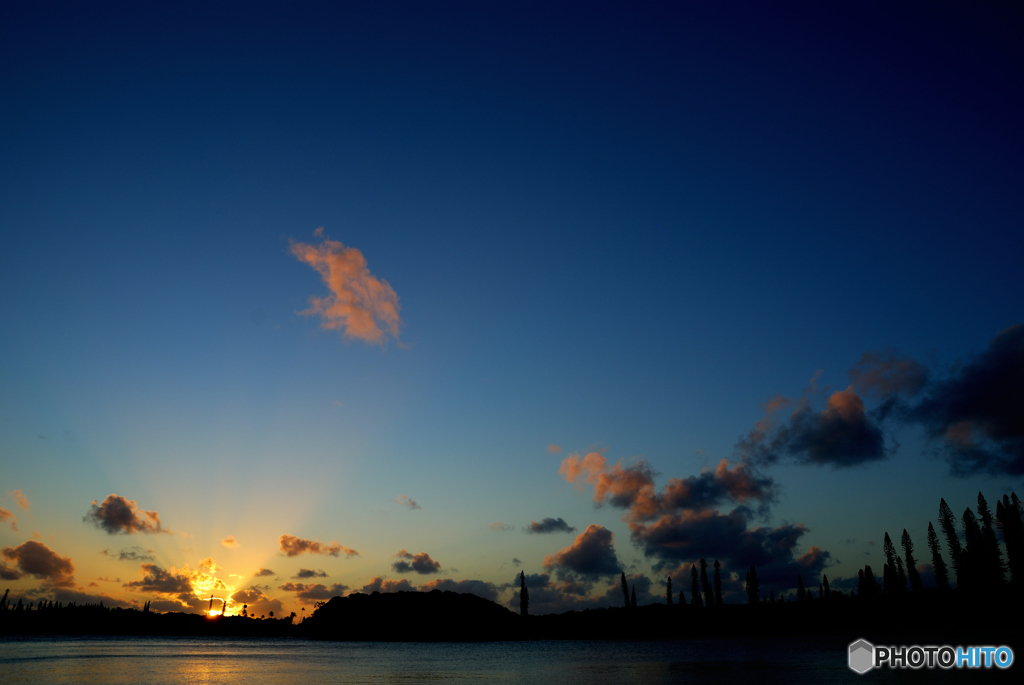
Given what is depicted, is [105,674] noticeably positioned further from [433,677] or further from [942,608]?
[942,608]

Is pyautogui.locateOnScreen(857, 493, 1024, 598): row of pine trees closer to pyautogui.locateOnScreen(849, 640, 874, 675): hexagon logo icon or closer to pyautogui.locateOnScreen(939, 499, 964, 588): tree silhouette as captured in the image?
pyautogui.locateOnScreen(939, 499, 964, 588): tree silhouette

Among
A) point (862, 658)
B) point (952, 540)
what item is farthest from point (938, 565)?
point (862, 658)

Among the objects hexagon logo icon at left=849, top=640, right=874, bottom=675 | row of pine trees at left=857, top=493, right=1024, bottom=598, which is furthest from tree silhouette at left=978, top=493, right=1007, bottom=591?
hexagon logo icon at left=849, top=640, right=874, bottom=675

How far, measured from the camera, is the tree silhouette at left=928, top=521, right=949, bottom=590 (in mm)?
172925

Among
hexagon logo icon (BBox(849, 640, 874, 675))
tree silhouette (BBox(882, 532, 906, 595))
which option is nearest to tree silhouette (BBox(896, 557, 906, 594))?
tree silhouette (BBox(882, 532, 906, 595))

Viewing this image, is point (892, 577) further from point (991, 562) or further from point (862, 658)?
point (862, 658)

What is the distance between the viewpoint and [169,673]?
8119cm
